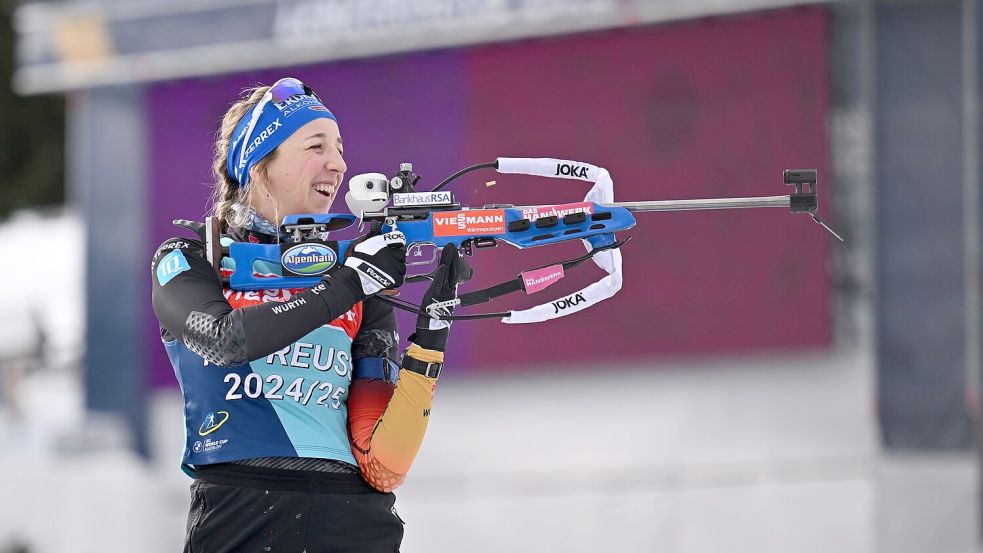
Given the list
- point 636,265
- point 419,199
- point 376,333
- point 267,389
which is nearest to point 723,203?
point 419,199

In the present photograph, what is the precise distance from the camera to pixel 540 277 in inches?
110

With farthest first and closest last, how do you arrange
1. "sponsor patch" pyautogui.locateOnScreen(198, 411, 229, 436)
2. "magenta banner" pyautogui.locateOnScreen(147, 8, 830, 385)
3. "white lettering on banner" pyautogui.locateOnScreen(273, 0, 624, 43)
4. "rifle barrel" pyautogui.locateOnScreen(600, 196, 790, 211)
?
"white lettering on banner" pyautogui.locateOnScreen(273, 0, 624, 43) < "magenta banner" pyautogui.locateOnScreen(147, 8, 830, 385) < "rifle barrel" pyautogui.locateOnScreen(600, 196, 790, 211) < "sponsor patch" pyautogui.locateOnScreen(198, 411, 229, 436)

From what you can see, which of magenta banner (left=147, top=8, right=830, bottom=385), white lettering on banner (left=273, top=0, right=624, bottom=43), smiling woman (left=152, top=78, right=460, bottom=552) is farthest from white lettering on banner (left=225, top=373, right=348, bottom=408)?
white lettering on banner (left=273, top=0, right=624, bottom=43)

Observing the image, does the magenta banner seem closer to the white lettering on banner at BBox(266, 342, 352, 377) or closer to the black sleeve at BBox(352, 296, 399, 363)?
the black sleeve at BBox(352, 296, 399, 363)

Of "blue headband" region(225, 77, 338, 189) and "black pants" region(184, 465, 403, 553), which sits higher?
"blue headband" region(225, 77, 338, 189)

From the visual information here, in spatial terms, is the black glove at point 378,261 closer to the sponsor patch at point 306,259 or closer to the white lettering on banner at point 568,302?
the sponsor patch at point 306,259

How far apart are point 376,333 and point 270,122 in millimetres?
520

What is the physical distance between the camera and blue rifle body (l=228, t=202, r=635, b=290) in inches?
103

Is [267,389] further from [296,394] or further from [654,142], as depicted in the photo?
[654,142]

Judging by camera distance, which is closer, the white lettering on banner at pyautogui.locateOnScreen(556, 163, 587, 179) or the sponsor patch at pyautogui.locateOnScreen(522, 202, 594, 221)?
the sponsor patch at pyautogui.locateOnScreen(522, 202, 594, 221)

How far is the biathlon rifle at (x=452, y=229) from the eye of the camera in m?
2.60

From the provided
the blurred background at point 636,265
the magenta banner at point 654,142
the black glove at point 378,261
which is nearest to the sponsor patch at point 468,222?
the black glove at point 378,261

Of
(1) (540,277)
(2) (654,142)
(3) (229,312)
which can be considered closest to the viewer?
(3) (229,312)

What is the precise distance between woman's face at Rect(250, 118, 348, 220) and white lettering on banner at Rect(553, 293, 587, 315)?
0.57 metres
